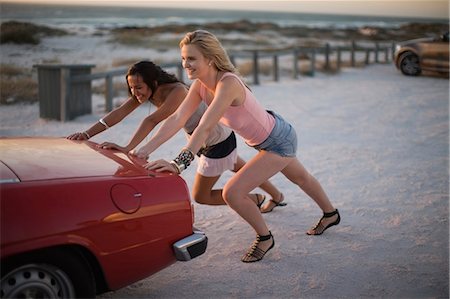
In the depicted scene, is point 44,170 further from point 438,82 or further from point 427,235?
point 438,82

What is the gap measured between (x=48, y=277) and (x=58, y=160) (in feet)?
2.24

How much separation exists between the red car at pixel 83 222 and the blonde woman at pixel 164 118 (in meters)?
0.84

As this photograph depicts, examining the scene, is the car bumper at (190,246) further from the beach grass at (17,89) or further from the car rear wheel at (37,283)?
the beach grass at (17,89)

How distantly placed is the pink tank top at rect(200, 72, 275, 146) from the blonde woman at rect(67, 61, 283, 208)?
401 mm

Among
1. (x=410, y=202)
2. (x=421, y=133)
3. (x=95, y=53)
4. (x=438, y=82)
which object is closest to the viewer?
(x=410, y=202)

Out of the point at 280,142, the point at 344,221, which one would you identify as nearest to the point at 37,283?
the point at 280,142

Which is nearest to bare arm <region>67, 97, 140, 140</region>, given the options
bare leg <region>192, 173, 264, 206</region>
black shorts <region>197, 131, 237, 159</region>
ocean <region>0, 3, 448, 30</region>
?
black shorts <region>197, 131, 237, 159</region>

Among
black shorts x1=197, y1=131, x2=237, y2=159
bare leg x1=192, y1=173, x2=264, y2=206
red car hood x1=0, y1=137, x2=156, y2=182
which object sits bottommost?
bare leg x1=192, y1=173, x2=264, y2=206

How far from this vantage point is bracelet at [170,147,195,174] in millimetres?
3335

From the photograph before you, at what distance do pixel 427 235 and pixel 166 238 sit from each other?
8.68ft

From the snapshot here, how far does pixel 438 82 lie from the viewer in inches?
648

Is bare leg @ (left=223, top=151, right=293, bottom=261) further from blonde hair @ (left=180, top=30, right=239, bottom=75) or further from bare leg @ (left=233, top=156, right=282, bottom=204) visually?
bare leg @ (left=233, top=156, right=282, bottom=204)

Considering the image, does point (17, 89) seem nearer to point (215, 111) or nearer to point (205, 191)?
point (205, 191)

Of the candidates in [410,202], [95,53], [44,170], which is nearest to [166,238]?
[44,170]
